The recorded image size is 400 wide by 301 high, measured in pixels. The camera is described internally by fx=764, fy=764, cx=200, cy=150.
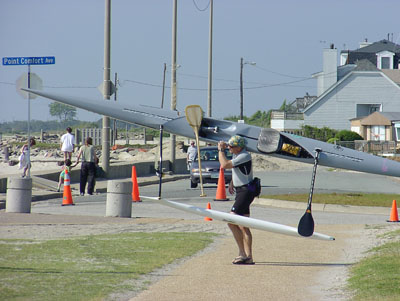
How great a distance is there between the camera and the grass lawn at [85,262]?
8.29 meters

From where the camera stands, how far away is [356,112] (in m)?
77.0

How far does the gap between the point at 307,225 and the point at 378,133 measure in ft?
198

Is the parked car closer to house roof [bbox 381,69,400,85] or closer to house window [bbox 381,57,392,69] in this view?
house roof [bbox 381,69,400,85]

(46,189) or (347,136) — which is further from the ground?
(347,136)

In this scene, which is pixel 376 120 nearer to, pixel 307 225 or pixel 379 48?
pixel 379 48

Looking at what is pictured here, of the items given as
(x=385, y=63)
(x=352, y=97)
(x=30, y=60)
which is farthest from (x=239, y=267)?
(x=385, y=63)

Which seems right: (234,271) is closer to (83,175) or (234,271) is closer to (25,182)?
(25,182)

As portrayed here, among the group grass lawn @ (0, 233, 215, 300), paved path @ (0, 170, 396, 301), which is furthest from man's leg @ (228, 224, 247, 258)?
grass lawn @ (0, 233, 215, 300)

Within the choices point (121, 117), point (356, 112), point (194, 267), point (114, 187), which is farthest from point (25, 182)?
point (356, 112)

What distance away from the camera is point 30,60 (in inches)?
799

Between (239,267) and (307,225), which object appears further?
(239,267)

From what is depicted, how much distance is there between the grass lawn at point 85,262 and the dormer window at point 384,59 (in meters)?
78.8

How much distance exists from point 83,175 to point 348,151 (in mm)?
12583

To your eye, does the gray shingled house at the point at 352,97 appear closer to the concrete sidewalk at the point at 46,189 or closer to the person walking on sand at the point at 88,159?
the concrete sidewalk at the point at 46,189
